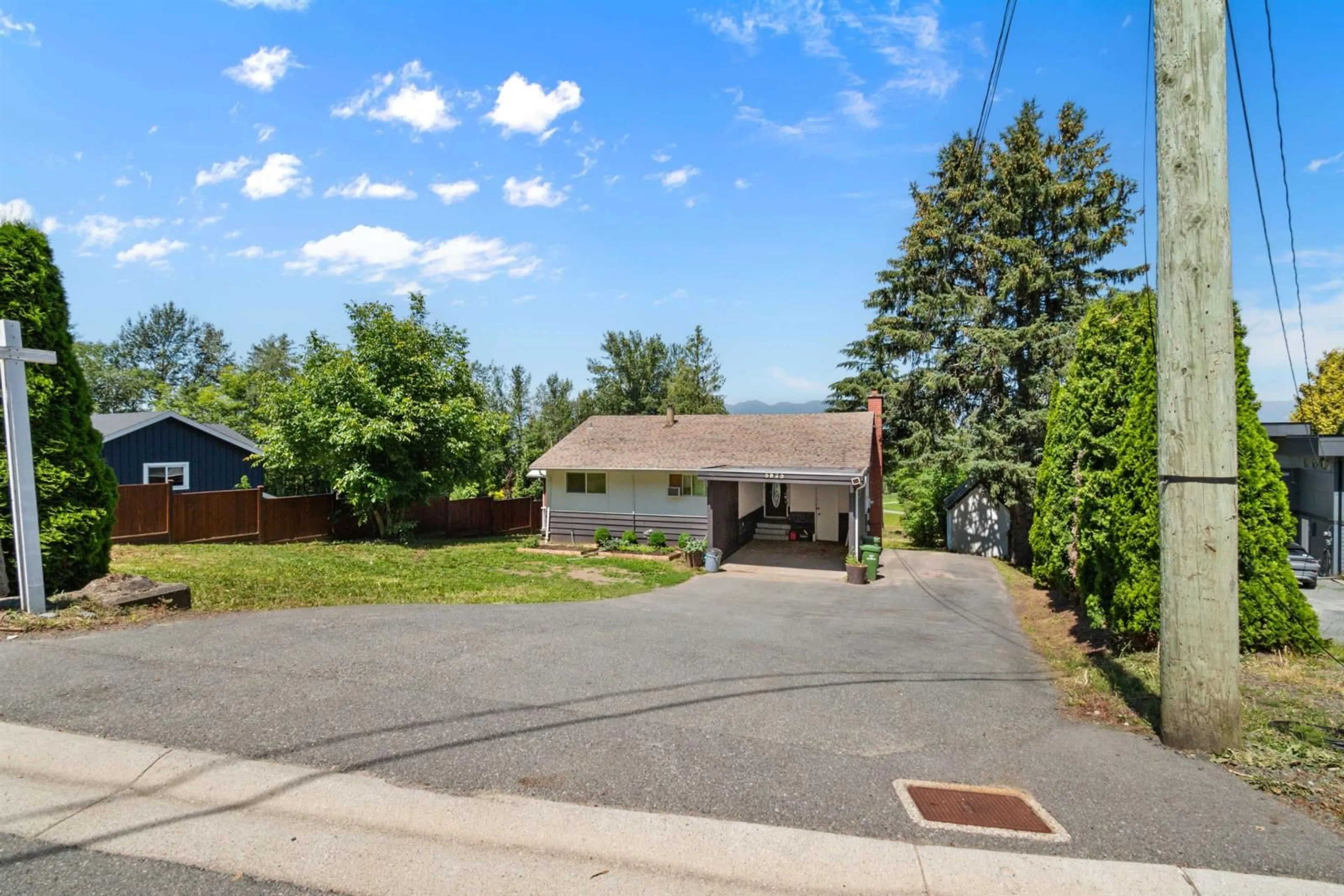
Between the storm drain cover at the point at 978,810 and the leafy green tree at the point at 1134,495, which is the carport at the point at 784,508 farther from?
the storm drain cover at the point at 978,810

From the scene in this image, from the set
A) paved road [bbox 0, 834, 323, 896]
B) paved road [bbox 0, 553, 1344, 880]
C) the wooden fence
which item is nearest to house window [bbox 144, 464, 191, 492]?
the wooden fence

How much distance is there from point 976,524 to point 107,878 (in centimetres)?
2581

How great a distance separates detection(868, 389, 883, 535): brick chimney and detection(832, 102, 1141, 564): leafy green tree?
5.74 feet

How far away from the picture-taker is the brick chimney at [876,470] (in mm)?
21750

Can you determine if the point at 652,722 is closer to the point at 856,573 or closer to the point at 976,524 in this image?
the point at 856,573

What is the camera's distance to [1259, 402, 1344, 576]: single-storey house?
16156 millimetres

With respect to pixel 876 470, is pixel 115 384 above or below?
above

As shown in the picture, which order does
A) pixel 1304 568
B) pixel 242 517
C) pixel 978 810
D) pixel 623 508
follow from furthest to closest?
pixel 623 508
pixel 242 517
pixel 1304 568
pixel 978 810

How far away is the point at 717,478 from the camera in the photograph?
17562mm

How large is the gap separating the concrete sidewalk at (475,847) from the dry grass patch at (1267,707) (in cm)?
131

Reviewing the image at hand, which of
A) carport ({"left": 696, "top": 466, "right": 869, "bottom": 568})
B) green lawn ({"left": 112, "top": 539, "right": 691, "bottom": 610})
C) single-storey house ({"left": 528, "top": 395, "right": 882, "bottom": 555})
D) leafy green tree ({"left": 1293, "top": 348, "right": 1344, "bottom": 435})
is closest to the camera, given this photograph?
green lawn ({"left": 112, "top": 539, "right": 691, "bottom": 610})

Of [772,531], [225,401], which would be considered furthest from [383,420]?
[225,401]

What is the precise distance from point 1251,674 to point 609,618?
22.8ft

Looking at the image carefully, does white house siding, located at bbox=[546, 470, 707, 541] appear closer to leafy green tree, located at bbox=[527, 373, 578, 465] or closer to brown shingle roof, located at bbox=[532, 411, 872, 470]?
brown shingle roof, located at bbox=[532, 411, 872, 470]
